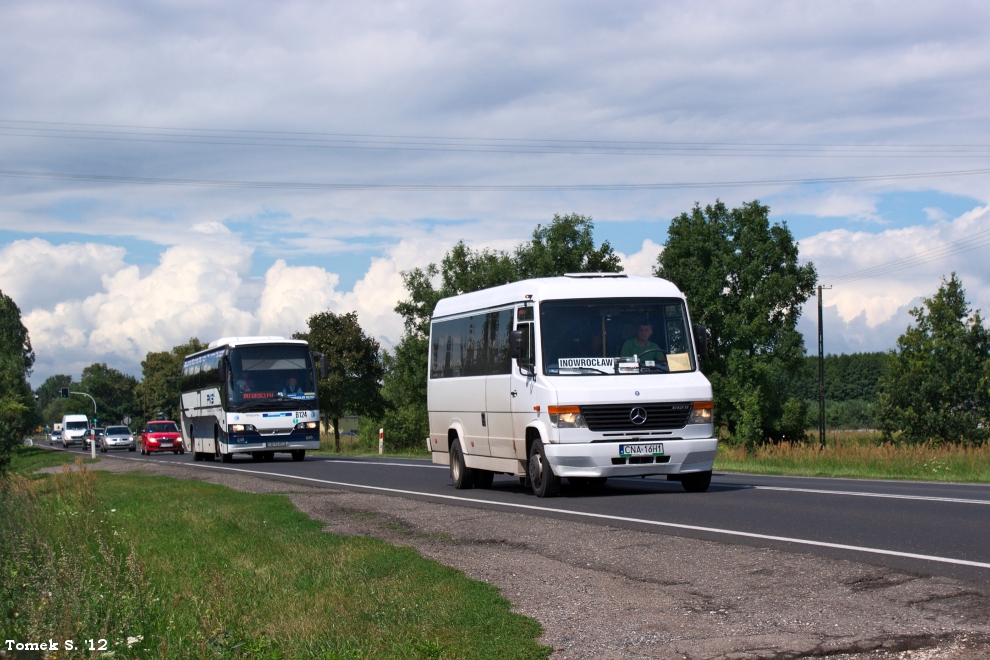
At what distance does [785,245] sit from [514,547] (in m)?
61.5

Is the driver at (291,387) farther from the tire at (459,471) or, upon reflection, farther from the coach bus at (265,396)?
the tire at (459,471)

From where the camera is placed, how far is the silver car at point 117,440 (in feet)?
263

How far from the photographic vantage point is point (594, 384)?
15625 millimetres

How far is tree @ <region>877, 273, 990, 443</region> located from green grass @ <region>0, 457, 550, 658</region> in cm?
4929

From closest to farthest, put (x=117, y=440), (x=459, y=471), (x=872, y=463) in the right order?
(x=459, y=471) < (x=872, y=463) < (x=117, y=440)

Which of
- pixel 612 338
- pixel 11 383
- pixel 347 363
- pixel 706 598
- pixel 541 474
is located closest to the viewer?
pixel 706 598

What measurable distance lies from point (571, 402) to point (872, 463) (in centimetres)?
1314

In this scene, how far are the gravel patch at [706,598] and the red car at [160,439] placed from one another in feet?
176

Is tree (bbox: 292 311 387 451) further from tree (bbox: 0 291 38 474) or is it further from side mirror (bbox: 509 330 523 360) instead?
side mirror (bbox: 509 330 523 360)

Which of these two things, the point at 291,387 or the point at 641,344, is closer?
the point at 641,344

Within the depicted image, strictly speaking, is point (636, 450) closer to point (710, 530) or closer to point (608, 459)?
point (608, 459)

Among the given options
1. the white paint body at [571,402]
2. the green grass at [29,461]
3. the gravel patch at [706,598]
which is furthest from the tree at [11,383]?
the gravel patch at [706,598]

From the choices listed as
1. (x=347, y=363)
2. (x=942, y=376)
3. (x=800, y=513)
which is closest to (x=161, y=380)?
(x=347, y=363)

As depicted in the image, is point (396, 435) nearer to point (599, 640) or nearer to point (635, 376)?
point (635, 376)
